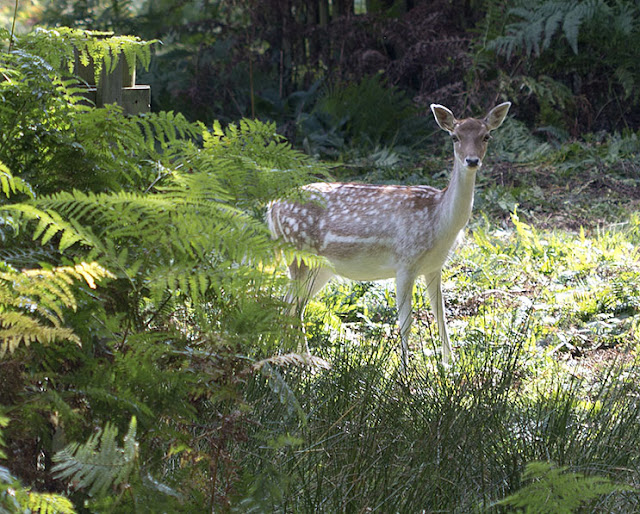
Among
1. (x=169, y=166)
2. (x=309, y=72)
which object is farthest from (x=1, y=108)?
(x=309, y=72)

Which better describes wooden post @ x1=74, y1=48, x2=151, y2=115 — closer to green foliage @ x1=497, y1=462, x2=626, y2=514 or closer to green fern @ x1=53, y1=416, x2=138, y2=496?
green fern @ x1=53, y1=416, x2=138, y2=496

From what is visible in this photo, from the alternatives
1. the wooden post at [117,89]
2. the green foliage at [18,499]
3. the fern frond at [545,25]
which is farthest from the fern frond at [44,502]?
the fern frond at [545,25]

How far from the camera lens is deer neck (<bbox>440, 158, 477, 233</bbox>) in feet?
16.4

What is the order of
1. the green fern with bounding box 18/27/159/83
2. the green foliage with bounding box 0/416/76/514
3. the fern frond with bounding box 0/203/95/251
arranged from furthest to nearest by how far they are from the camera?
the green fern with bounding box 18/27/159/83, the fern frond with bounding box 0/203/95/251, the green foliage with bounding box 0/416/76/514

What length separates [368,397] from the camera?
3.08 metres

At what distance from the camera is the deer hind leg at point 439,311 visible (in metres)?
4.92

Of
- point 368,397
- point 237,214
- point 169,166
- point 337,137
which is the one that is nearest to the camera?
point 237,214

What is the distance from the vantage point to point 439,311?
508 cm

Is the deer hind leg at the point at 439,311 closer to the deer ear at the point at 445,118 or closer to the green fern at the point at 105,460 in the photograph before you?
the deer ear at the point at 445,118

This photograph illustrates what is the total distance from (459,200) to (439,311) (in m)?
0.68

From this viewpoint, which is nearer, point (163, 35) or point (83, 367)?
point (83, 367)

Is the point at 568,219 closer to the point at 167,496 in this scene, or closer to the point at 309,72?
the point at 309,72

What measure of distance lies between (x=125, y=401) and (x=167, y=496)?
0.24 metres

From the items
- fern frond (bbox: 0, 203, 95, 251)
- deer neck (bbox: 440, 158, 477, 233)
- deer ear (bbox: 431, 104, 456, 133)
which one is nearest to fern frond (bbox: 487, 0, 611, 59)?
deer ear (bbox: 431, 104, 456, 133)
